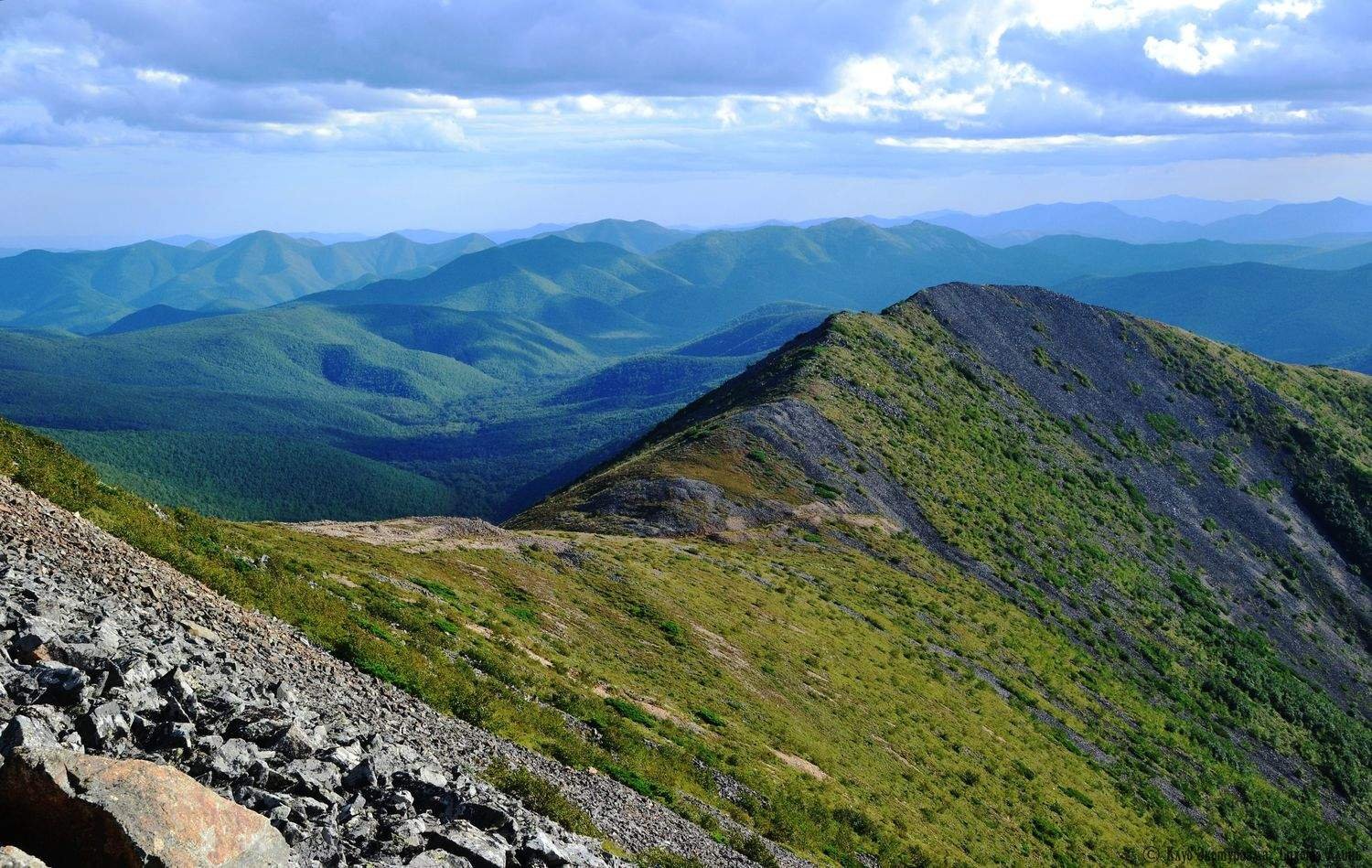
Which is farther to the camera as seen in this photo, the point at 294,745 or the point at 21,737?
the point at 294,745

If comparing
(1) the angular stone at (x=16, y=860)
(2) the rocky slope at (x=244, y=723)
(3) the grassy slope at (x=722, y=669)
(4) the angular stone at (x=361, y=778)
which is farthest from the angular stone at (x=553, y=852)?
(1) the angular stone at (x=16, y=860)

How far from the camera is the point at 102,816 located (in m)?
9.96

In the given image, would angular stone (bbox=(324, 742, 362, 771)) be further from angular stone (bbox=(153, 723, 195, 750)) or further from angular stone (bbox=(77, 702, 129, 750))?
angular stone (bbox=(77, 702, 129, 750))

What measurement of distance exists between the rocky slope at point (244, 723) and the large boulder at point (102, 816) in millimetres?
58

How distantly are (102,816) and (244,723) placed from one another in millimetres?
3593

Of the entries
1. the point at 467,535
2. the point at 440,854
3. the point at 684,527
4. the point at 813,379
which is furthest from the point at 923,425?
the point at 440,854

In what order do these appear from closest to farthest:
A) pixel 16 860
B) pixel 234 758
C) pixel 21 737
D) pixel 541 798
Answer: pixel 16 860 → pixel 21 737 → pixel 234 758 → pixel 541 798

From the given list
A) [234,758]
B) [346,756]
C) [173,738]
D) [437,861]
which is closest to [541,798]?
[346,756]

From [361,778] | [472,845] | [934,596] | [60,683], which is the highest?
[60,683]

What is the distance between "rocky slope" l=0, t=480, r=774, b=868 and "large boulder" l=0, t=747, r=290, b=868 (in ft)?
0.19

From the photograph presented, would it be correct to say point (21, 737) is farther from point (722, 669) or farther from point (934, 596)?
point (934, 596)

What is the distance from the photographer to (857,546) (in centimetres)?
6378

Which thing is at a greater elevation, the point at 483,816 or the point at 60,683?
the point at 60,683

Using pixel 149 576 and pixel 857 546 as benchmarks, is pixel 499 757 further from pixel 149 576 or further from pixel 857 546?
pixel 857 546
